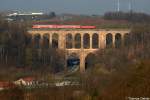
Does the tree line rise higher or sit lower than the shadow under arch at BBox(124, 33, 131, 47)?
higher

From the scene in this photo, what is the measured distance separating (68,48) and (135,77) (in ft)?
114

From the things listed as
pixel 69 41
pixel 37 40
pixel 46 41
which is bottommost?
pixel 69 41

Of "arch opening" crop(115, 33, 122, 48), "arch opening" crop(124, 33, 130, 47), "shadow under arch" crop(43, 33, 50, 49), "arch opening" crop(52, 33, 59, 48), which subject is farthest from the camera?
"arch opening" crop(52, 33, 59, 48)

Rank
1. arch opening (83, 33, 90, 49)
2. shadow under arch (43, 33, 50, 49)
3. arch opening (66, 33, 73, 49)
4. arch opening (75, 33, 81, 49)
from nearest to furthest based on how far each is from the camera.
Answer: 1. shadow under arch (43, 33, 50, 49)
2. arch opening (75, 33, 81, 49)
3. arch opening (66, 33, 73, 49)
4. arch opening (83, 33, 90, 49)

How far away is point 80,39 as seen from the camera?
194ft

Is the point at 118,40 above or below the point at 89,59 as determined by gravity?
above

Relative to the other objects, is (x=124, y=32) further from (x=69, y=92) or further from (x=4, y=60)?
(x=69, y=92)

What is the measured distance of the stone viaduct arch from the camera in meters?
54.8

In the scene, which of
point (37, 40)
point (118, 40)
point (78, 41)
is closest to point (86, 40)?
point (78, 41)

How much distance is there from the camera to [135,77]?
68.5 ft

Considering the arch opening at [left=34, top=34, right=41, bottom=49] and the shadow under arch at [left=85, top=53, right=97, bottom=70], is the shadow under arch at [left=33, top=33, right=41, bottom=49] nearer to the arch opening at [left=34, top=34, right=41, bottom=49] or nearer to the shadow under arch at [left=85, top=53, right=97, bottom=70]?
the arch opening at [left=34, top=34, right=41, bottom=49]

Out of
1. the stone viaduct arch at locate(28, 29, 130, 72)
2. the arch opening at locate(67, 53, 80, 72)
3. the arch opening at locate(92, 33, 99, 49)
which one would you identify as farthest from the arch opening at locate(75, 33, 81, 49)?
the arch opening at locate(67, 53, 80, 72)

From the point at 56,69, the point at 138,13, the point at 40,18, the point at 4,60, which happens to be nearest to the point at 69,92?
the point at 4,60

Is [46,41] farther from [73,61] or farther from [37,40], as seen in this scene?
[73,61]
